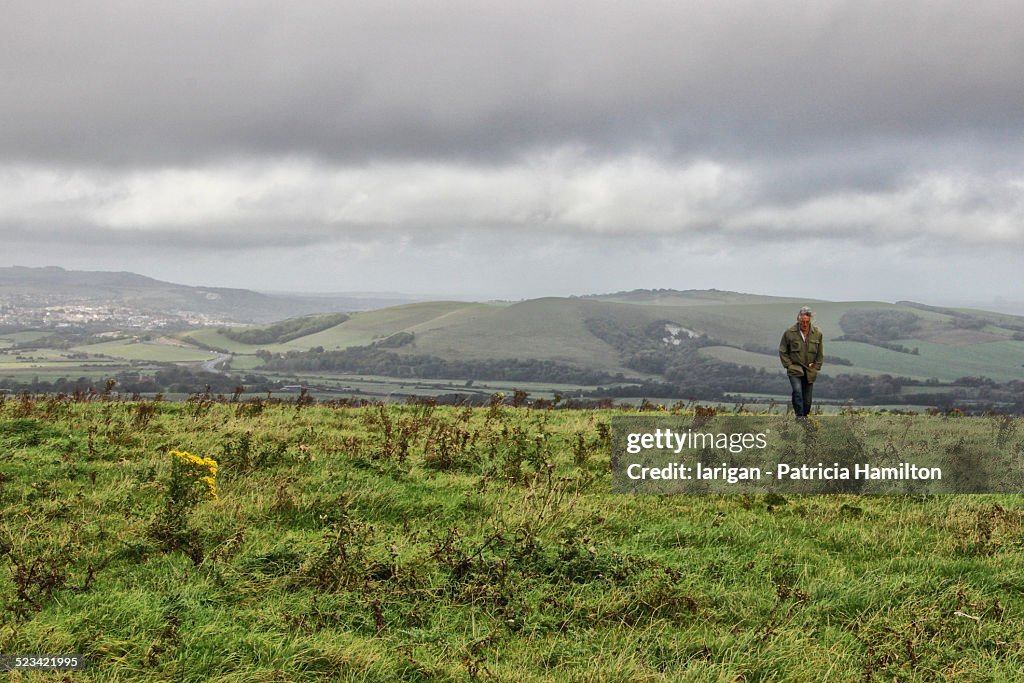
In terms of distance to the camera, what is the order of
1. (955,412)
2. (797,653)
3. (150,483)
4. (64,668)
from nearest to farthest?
(64,668) → (797,653) → (150,483) → (955,412)

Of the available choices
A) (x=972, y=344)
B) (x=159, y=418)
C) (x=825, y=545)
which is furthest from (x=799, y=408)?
(x=972, y=344)

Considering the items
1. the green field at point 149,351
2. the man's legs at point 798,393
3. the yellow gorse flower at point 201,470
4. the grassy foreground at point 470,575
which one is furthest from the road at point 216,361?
the grassy foreground at point 470,575

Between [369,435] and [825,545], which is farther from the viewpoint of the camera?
[369,435]

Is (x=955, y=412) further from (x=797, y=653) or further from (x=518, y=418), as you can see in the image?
(x=797, y=653)

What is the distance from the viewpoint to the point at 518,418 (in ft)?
58.6

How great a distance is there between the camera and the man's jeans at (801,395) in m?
15.6

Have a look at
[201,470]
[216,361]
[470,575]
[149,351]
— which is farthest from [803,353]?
[149,351]

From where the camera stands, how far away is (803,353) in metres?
15.5

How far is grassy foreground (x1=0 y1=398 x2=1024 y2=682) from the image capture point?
5.50 meters

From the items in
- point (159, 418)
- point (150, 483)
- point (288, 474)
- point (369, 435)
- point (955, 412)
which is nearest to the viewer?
point (150, 483)

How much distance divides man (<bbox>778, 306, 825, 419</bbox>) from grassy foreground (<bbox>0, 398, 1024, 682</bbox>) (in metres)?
5.03

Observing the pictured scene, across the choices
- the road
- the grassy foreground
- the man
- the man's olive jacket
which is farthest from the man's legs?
the road

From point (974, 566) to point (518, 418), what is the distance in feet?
36.7

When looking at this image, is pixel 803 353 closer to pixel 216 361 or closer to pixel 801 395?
pixel 801 395
